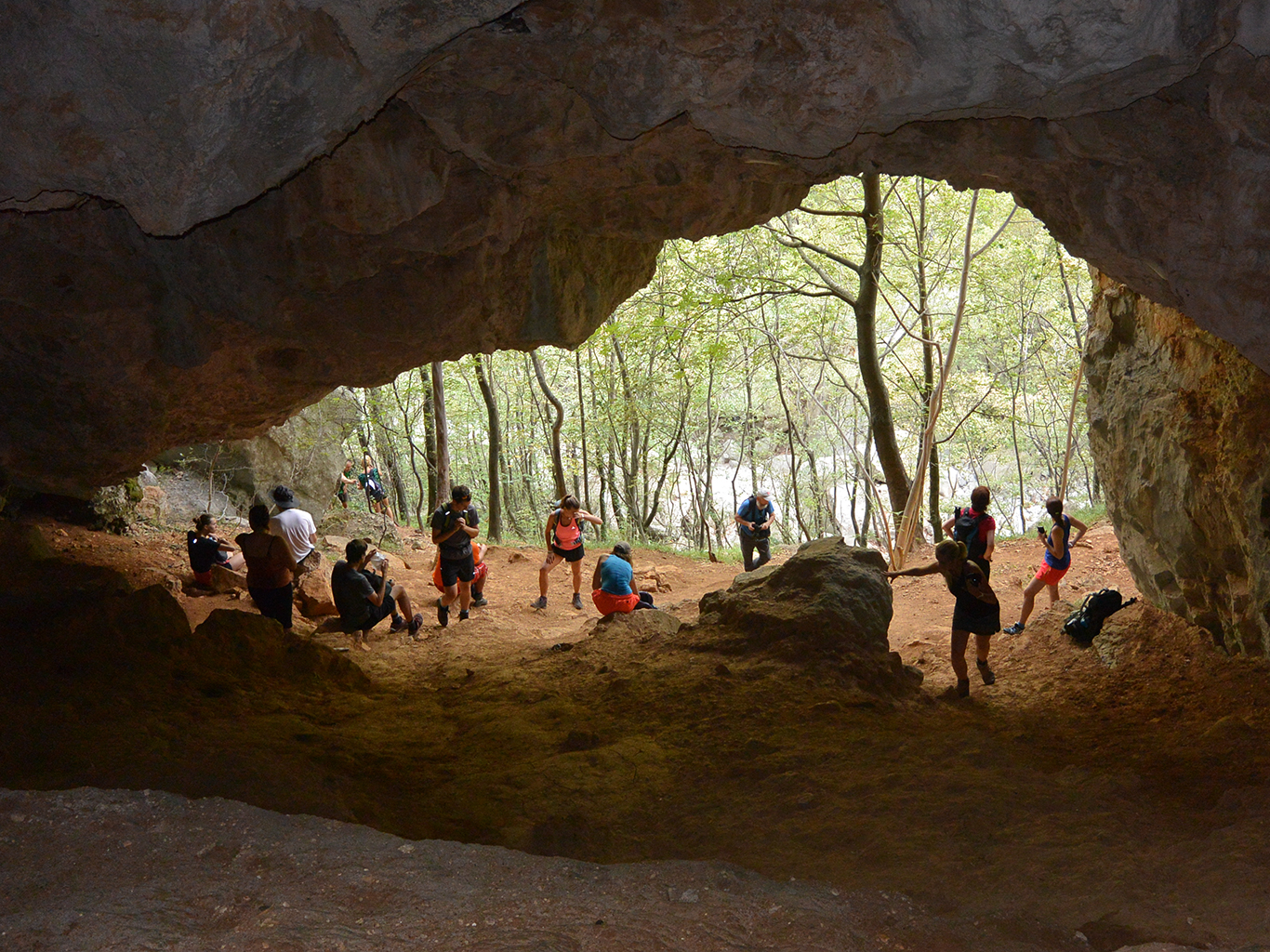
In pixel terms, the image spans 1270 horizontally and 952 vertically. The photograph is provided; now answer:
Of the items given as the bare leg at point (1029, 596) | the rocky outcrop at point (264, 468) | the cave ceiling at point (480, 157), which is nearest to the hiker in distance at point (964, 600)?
the bare leg at point (1029, 596)

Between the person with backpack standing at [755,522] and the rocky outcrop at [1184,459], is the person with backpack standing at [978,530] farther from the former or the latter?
the person with backpack standing at [755,522]

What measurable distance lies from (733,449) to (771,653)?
33.3m

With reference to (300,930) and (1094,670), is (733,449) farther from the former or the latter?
(300,930)

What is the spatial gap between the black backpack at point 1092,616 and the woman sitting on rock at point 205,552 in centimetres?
909

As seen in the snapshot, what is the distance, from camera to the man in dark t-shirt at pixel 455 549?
9102 millimetres

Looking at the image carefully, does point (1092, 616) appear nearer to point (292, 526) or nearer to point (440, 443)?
point (292, 526)

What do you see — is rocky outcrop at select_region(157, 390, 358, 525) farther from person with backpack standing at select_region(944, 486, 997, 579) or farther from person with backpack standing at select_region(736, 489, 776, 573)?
person with backpack standing at select_region(944, 486, 997, 579)

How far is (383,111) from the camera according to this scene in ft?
17.7

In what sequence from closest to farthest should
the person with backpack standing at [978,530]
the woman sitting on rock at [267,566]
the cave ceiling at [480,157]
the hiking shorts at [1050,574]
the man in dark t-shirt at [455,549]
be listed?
the cave ceiling at [480,157] → the woman sitting on rock at [267,566] → the person with backpack standing at [978,530] → the hiking shorts at [1050,574] → the man in dark t-shirt at [455,549]

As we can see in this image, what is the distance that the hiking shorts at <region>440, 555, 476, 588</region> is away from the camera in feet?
30.9

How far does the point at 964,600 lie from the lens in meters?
6.66

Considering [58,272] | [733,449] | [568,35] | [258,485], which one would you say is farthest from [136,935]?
[733,449]

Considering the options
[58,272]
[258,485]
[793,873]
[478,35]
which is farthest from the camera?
[258,485]

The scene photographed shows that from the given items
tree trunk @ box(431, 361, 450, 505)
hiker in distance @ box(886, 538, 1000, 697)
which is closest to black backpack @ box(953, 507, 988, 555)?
hiker in distance @ box(886, 538, 1000, 697)
